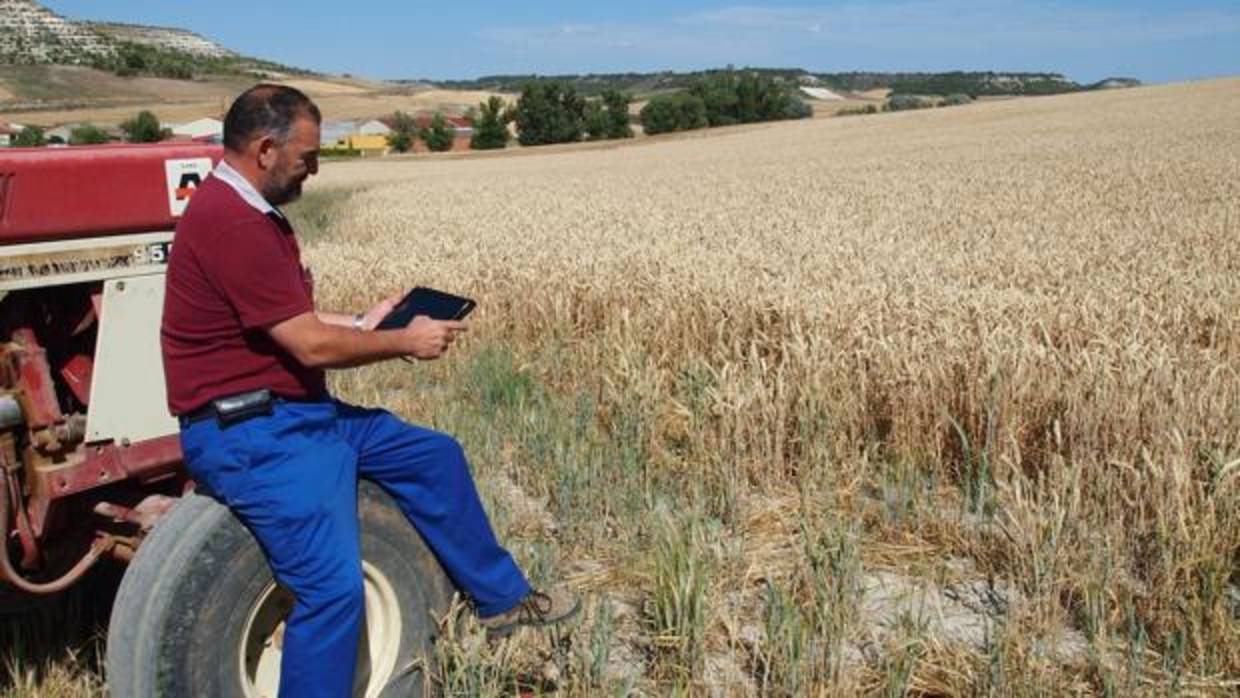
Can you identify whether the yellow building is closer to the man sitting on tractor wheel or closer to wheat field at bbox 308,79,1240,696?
wheat field at bbox 308,79,1240,696

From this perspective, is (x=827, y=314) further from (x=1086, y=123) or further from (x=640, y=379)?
(x=1086, y=123)

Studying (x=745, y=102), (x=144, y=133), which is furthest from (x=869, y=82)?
(x=144, y=133)

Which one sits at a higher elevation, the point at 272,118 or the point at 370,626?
the point at 272,118

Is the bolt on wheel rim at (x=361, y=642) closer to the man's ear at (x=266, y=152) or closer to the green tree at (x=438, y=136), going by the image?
the man's ear at (x=266, y=152)

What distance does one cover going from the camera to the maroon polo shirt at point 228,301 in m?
2.60

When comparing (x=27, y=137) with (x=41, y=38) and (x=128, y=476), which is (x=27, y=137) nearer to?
(x=128, y=476)

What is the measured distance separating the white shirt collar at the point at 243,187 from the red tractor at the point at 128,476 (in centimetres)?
14

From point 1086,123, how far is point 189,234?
38.0 meters

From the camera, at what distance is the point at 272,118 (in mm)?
2732

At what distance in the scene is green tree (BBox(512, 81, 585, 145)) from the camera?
83.2 m

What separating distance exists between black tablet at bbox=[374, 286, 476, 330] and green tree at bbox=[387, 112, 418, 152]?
252 ft

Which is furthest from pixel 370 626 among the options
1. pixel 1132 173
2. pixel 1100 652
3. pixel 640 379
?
pixel 1132 173

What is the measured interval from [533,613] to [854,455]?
2.14 meters

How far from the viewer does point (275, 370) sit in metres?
2.78
